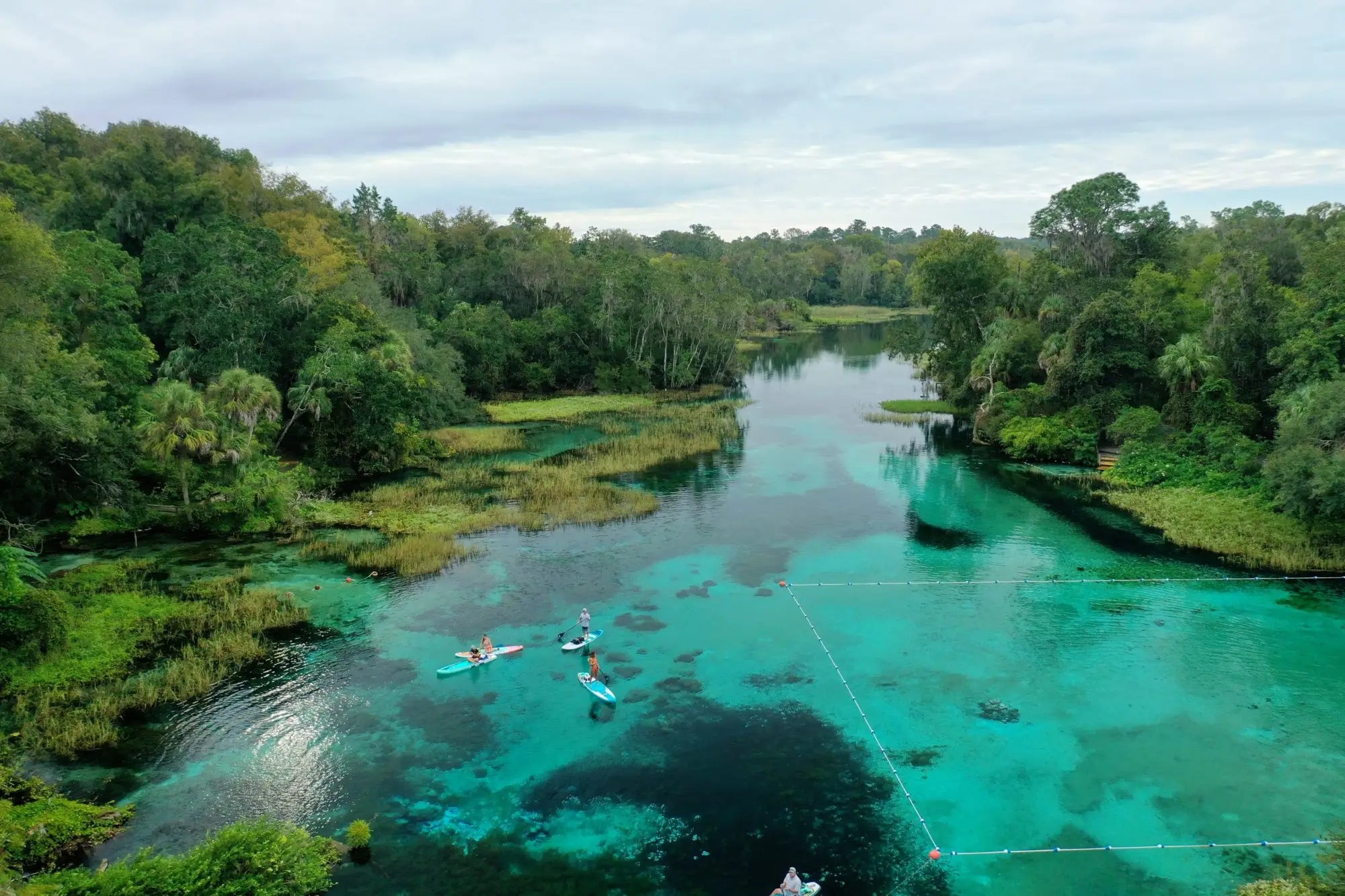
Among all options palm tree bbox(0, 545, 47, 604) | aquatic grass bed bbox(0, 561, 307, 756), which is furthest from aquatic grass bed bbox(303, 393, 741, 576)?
palm tree bbox(0, 545, 47, 604)

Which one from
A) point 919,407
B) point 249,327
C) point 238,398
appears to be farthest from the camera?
point 919,407

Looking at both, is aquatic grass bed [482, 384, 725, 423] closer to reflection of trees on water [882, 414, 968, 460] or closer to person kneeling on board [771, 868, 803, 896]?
reflection of trees on water [882, 414, 968, 460]

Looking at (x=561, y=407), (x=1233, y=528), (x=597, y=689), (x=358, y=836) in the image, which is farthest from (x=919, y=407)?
(x=358, y=836)

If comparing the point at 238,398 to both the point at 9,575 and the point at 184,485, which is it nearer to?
the point at 184,485

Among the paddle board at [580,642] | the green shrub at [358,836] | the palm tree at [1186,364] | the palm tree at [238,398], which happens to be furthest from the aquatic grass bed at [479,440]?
the palm tree at [1186,364]

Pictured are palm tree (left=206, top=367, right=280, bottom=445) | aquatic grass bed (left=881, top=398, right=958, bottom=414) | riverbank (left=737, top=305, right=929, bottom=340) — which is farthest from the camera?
riverbank (left=737, top=305, right=929, bottom=340)

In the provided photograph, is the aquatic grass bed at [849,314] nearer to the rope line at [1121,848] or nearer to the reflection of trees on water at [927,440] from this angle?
the reflection of trees on water at [927,440]
